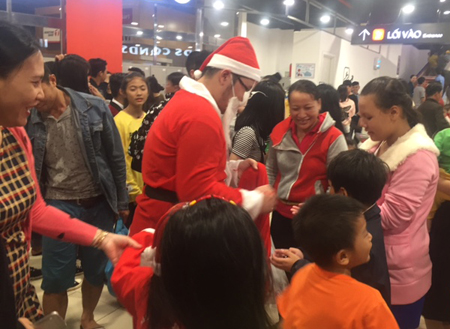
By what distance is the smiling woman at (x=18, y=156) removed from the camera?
1159mm

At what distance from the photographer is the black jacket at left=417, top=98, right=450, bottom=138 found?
9.84 feet

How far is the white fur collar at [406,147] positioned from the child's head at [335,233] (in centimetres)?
52

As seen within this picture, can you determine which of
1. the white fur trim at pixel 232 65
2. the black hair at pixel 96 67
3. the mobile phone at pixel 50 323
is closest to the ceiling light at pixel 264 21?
the black hair at pixel 96 67

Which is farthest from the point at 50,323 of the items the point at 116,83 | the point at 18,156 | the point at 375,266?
the point at 116,83

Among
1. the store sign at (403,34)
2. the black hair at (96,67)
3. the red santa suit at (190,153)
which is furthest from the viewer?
the store sign at (403,34)

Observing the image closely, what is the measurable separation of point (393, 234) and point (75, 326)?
2194mm

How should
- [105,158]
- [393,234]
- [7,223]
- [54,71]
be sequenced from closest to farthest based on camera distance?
[7,223]
[393,234]
[105,158]
[54,71]

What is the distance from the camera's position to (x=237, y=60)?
6.11 feet

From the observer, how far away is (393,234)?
1.83m

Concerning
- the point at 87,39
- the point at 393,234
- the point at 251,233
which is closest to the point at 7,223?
the point at 251,233

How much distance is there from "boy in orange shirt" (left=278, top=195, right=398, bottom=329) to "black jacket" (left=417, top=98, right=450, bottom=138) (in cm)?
198

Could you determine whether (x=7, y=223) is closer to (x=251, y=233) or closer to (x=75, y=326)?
(x=251, y=233)

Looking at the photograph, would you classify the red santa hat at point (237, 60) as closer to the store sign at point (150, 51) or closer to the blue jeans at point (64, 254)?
the blue jeans at point (64, 254)

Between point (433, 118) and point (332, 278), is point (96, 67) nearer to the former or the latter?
point (433, 118)
